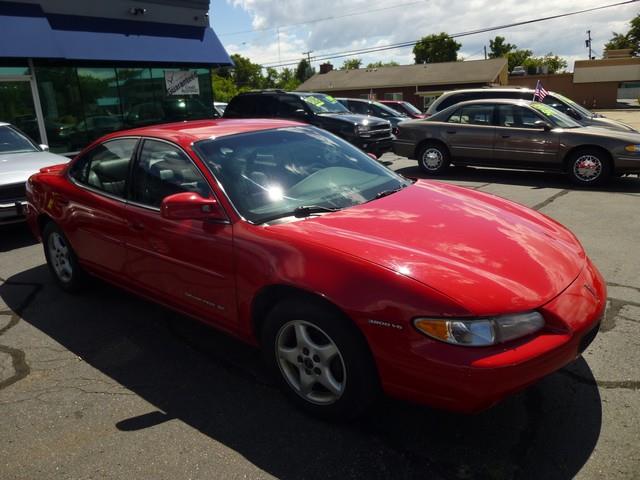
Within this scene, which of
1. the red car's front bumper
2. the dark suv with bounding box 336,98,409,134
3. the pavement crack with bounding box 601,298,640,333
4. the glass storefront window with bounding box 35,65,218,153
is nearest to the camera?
the red car's front bumper

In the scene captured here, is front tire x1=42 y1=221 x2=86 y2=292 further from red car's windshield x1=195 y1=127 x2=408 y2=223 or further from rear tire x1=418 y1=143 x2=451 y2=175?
rear tire x1=418 y1=143 x2=451 y2=175

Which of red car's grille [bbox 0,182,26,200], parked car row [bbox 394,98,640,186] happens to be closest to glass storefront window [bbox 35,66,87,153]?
red car's grille [bbox 0,182,26,200]

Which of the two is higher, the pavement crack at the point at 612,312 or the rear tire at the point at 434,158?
the rear tire at the point at 434,158

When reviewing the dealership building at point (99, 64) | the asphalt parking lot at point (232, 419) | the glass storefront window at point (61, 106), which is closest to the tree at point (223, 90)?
the dealership building at point (99, 64)

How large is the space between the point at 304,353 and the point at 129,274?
1723mm

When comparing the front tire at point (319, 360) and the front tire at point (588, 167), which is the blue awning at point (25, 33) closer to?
the front tire at point (588, 167)

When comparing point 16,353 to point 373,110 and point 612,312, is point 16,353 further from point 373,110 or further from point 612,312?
point 373,110

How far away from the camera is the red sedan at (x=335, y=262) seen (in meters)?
2.29

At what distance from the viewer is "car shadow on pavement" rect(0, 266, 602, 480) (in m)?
2.42

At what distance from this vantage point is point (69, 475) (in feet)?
8.10

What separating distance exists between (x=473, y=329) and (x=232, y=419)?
1394 mm

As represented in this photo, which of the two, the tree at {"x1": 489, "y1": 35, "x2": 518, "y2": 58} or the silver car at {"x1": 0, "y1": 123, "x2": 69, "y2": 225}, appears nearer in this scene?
the silver car at {"x1": 0, "y1": 123, "x2": 69, "y2": 225}

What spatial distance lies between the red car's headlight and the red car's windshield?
115cm

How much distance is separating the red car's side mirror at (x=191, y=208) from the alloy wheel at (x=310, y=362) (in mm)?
783
